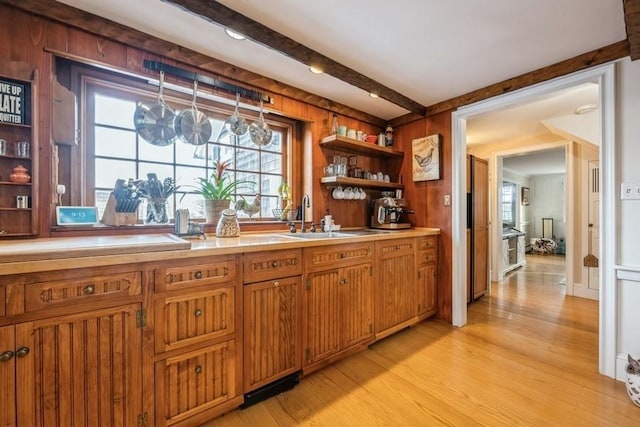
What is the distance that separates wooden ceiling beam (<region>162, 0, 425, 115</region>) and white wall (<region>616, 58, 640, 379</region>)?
157 cm

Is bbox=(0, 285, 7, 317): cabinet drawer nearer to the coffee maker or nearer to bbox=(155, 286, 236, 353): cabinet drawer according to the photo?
bbox=(155, 286, 236, 353): cabinet drawer

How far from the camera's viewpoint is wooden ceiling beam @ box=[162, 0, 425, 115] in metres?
1.44

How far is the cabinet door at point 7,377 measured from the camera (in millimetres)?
997

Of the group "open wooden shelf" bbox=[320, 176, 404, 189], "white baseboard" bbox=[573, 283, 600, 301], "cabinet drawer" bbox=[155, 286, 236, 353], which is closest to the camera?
"cabinet drawer" bbox=[155, 286, 236, 353]

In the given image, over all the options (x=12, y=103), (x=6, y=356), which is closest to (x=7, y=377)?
(x=6, y=356)

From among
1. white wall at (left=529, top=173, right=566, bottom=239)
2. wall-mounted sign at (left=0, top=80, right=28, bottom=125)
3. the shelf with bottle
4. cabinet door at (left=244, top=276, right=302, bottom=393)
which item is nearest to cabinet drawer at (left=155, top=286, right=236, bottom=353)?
cabinet door at (left=244, top=276, right=302, bottom=393)

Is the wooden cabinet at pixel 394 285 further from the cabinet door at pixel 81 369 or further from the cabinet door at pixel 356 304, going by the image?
the cabinet door at pixel 81 369

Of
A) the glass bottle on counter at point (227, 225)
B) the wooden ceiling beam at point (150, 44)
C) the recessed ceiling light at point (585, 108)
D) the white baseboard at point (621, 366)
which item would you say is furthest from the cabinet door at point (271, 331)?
the recessed ceiling light at point (585, 108)

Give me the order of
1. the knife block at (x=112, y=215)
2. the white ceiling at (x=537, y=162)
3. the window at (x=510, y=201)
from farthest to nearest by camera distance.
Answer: the window at (x=510, y=201) < the white ceiling at (x=537, y=162) < the knife block at (x=112, y=215)

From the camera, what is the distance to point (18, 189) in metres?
1.42

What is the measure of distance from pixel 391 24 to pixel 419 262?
1.99 m

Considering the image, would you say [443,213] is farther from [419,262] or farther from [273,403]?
[273,403]

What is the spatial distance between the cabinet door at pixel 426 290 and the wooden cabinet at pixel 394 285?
9 centimetres

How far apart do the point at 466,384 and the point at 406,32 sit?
228cm
